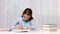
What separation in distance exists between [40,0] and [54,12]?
427mm

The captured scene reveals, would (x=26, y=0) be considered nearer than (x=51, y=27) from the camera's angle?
No

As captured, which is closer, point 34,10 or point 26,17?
point 26,17

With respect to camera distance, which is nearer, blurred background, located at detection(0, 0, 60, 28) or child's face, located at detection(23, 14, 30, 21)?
child's face, located at detection(23, 14, 30, 21)

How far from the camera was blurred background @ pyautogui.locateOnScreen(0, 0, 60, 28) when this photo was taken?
3023 millimetres

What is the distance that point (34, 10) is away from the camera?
3.03m

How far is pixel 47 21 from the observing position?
3055 mm

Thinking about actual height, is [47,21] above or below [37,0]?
below

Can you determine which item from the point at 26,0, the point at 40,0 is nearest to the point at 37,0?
the point at 40,0

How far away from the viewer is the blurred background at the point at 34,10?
119 inches

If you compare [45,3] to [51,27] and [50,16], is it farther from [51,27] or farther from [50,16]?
[51,27]

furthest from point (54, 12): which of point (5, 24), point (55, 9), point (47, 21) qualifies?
point (5, 24)

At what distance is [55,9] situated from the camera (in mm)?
3043

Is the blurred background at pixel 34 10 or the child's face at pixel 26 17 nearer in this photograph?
the child's face at pixel 26 17

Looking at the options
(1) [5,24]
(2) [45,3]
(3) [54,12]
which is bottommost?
(1) [5,24]
